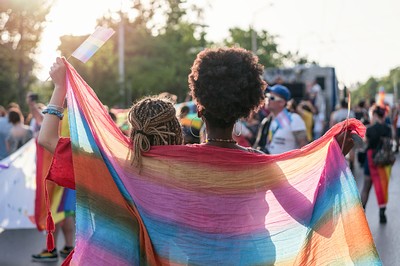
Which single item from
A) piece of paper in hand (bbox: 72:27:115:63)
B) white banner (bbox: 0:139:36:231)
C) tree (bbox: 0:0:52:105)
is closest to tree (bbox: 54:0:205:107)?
tree (bbox: 0:0:52:105)

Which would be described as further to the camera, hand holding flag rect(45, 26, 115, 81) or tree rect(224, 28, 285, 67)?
tree rect(224, 28, 285, 67)

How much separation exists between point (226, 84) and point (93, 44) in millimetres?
815

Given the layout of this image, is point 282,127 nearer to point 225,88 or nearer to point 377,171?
point 377,171

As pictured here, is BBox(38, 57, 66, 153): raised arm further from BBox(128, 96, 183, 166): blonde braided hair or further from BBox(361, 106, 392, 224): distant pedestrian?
BBox(361, 106, 392, 224): distant pedestrian

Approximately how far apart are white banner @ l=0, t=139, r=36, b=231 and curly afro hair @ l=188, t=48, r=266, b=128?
23.1 ft

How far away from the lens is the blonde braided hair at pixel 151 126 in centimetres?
393

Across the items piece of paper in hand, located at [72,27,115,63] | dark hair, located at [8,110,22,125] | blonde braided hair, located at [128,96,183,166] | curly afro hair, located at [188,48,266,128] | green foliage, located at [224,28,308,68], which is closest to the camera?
curly afro hair, located at [188,48,266,128]

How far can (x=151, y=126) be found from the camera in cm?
398

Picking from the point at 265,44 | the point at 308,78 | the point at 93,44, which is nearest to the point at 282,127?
the point at 93,44

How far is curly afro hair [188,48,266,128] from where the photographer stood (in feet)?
12.5

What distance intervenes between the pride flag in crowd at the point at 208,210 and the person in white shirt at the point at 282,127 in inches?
205

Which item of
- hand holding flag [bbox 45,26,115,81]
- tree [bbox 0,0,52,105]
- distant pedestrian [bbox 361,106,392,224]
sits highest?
tree [bbox 0,0,52,105]

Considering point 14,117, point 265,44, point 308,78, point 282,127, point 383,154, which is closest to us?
point 282,127

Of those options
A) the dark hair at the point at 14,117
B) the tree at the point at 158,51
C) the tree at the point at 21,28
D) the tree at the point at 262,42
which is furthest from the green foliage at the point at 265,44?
the dark hair at the point at 14,117
